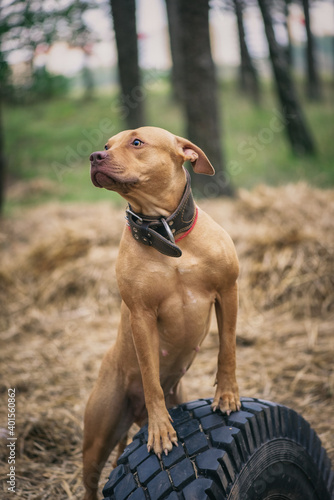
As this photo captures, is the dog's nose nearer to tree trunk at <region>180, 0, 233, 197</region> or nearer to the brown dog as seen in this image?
the brown dog

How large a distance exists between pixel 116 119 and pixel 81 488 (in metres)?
16.2

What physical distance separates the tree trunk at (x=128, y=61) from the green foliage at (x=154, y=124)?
6.72 feet

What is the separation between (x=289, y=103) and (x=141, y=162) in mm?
9554

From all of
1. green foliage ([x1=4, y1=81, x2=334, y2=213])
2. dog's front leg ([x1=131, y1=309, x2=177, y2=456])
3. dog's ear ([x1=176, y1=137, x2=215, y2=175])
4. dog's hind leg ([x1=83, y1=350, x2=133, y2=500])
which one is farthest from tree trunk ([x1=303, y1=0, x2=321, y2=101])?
dog's front leg ([x1=131, y1=309, x2=177, y2=456])

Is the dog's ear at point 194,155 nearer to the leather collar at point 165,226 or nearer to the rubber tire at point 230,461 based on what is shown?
the leather collar at point 165,226

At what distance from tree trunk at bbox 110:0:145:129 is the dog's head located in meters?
6.41

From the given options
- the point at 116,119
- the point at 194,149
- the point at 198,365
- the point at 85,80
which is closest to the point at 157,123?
the point at 116,119

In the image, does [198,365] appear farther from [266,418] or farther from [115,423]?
[266,418]

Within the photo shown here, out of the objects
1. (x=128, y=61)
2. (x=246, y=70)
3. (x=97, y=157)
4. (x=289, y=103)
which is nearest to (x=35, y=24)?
(x=128, y=61)

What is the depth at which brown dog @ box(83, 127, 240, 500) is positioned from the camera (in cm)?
189

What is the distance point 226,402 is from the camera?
1.99 meters

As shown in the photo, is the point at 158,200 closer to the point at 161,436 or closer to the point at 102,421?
the point at 161,436

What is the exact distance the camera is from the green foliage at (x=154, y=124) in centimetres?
1012

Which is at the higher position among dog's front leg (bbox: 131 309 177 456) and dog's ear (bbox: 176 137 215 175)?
dog's ear (bbox: 176 137 215 175)
